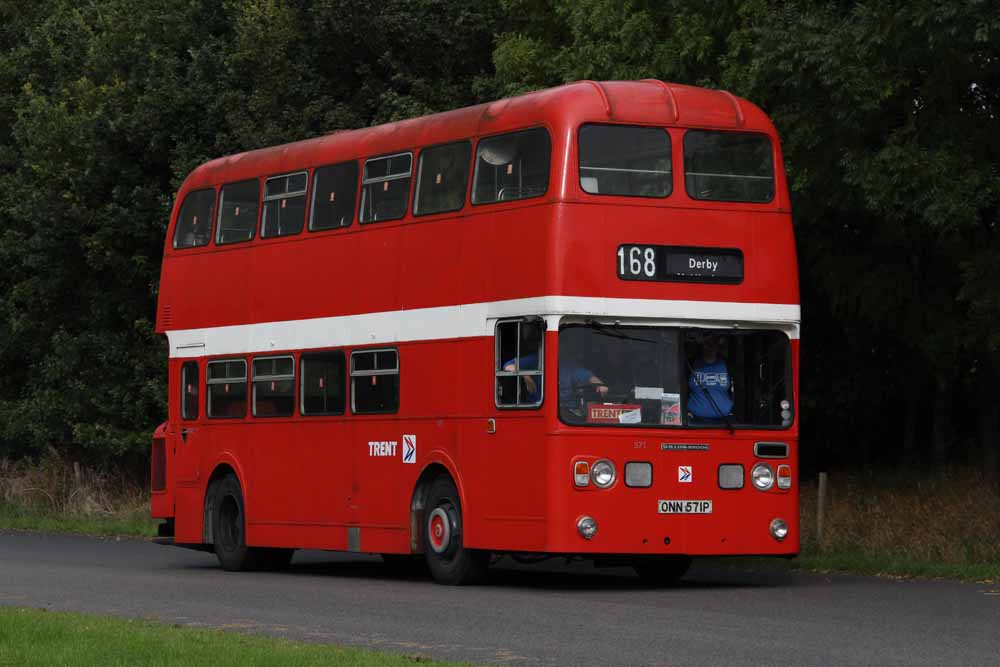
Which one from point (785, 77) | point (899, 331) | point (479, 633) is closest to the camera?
point (479, 633)

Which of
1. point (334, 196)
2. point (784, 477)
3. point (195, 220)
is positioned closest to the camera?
point (784, 477)

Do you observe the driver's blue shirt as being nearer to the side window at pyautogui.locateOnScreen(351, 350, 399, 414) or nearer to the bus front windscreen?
the bus front windscreen

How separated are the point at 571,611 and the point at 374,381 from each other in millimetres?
5408

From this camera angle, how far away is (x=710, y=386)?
1962 centimetres

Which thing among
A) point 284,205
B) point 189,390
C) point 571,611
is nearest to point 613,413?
point 571,611

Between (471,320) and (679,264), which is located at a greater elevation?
(679,264)

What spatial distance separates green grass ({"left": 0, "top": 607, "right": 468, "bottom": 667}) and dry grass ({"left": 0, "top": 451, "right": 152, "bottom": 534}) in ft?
61.8

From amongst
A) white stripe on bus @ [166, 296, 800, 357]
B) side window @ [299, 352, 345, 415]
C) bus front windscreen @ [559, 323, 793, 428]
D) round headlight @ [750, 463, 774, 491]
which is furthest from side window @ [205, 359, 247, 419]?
round headlight @ [750, 463, 774, 491]

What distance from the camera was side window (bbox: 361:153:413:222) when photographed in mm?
21500

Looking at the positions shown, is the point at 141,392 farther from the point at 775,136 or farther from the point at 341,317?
the point at 775,136

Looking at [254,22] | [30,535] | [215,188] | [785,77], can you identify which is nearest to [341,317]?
[215,188]

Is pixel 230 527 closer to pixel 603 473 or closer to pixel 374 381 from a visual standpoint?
pixel 374 381

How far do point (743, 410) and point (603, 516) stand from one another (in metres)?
1.76

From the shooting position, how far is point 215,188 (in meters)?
25.2
